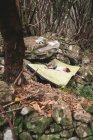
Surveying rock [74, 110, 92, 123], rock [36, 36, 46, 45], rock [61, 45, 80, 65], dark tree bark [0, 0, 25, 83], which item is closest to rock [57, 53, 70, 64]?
rock [61, 45, 80, 65]

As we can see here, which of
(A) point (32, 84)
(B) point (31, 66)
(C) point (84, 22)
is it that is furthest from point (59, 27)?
(A) point (32, 84)

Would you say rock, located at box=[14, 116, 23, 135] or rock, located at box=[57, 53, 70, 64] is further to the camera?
rock, located at box=[57, 53, 70, 64]

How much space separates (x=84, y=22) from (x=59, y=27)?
2.42 ft

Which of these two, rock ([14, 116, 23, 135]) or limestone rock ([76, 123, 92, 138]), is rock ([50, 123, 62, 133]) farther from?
rock ([14, 116, 23, 135])

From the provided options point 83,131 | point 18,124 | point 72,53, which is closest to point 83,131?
point 83,131

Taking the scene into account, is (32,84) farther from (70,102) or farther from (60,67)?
(60,67)

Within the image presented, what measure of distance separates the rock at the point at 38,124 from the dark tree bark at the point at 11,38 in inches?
43.2

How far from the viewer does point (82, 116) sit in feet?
16.1

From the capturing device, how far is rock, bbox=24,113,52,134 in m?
4.76

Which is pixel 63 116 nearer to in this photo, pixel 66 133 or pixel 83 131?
pixel 66 133

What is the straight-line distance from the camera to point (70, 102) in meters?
5.32

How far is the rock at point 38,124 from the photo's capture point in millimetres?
4758

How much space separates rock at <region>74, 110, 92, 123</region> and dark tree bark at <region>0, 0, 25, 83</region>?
50.7 inches

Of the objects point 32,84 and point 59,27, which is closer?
point 32,84
